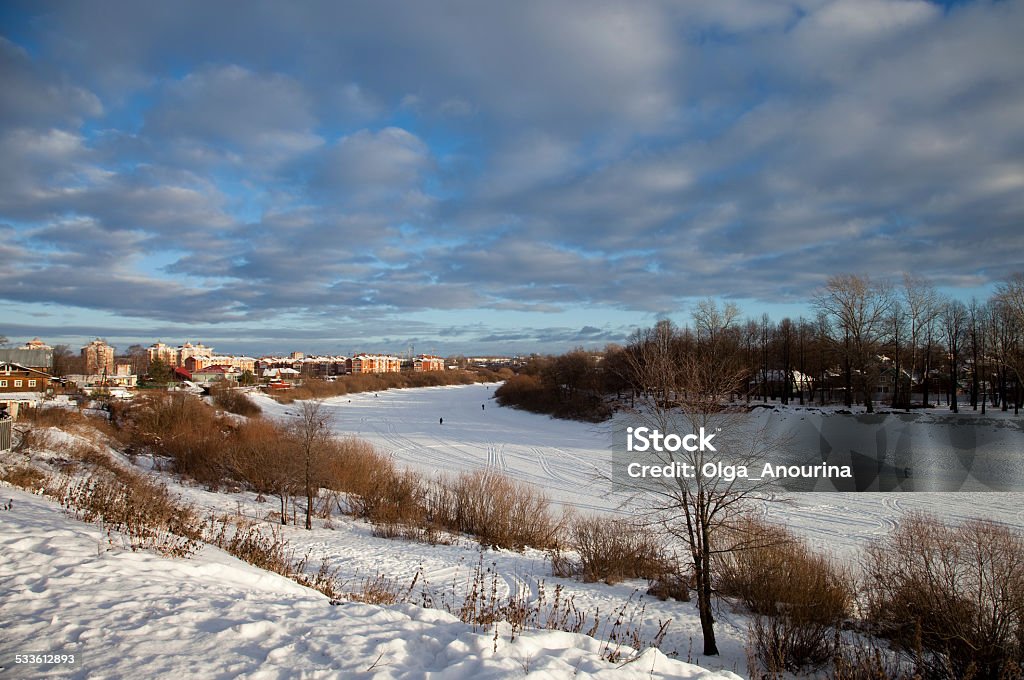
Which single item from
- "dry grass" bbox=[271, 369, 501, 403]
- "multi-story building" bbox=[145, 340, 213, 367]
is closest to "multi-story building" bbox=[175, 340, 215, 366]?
"multi-story building" bbox=[145, 340, 213, 367]

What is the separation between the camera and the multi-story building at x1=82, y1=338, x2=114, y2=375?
413 ft

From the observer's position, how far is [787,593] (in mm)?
11398

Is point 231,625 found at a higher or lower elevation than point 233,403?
higher

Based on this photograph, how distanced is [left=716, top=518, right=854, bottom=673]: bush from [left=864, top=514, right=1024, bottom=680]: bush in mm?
949

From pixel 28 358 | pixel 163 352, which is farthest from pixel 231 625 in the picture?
pixel 163 352

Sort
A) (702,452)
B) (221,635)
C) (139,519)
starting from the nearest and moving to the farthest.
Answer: (221,635), (139,519), (702,452)

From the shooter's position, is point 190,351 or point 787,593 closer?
point 787,593

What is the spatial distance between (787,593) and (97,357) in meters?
168

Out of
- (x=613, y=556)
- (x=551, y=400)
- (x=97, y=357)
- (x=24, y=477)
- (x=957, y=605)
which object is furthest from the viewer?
(x=97, y=357)

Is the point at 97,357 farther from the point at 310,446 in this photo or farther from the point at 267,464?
the point at 310,446

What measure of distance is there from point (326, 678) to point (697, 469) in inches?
329

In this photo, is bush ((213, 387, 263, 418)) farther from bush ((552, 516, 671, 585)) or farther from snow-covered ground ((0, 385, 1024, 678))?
snow-covered ground ((0, 385, 1024, 678))

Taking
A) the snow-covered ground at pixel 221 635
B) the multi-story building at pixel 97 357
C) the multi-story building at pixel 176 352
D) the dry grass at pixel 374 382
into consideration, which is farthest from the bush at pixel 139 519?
the multi-story building at pixel 176 352

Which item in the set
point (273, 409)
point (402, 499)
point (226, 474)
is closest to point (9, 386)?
point (273, 409)
